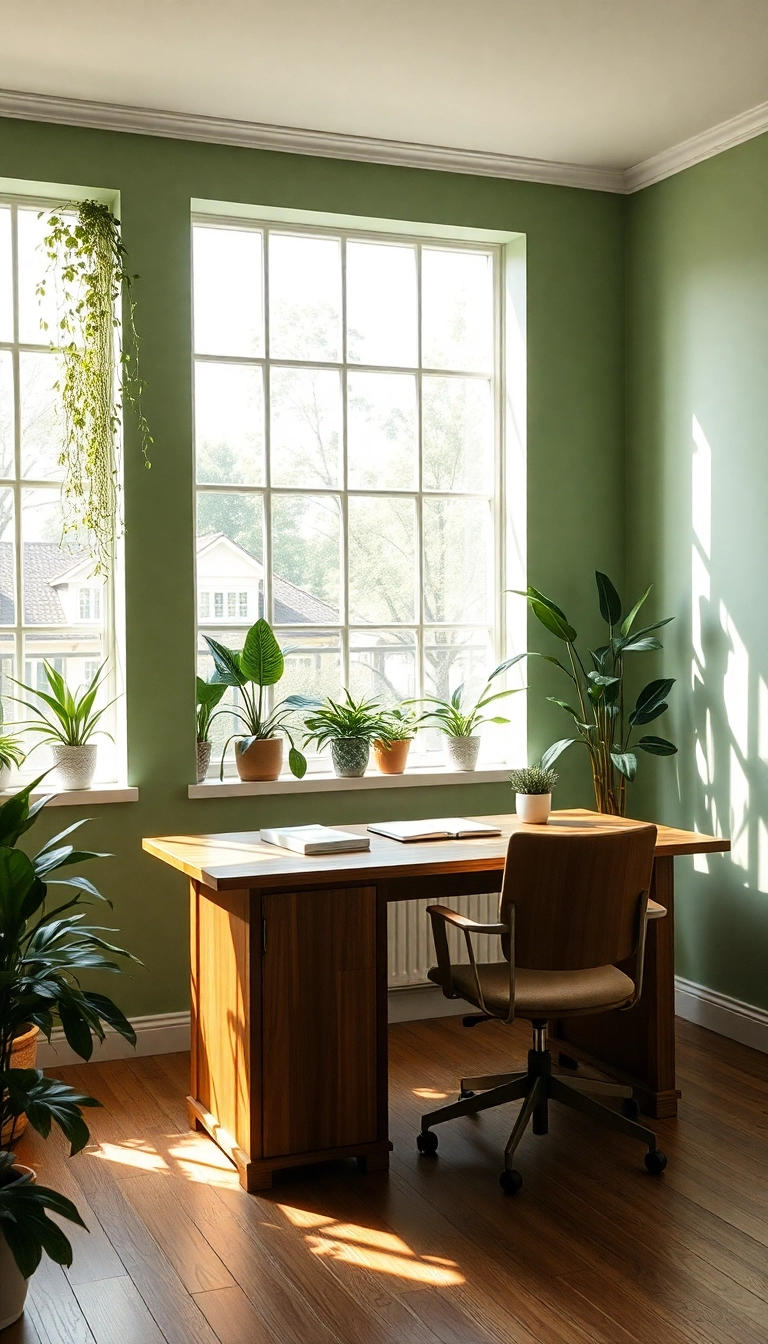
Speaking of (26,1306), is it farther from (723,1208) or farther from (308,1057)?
(723,1208)

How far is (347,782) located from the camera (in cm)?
449

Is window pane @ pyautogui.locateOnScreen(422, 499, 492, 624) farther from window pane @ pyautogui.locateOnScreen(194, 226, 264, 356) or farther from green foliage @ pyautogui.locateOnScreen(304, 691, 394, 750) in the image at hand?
window pane @ pyautogui.locateOnScreen(194, 226, 264, 356)

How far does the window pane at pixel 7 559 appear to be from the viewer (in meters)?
4.24

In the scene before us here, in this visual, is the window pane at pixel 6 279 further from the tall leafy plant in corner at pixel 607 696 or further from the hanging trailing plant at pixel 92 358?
the tall leafy plant in corner at pixel 607 696

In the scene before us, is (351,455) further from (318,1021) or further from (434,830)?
(318,1021)

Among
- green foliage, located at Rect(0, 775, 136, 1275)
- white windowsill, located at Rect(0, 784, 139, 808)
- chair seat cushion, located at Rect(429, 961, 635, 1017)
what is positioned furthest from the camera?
white windowsill, located at Rect(0, 784, 139, 808)

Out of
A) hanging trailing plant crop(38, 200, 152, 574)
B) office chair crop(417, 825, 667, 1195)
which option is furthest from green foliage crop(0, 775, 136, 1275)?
hanging trailing plant crop(38, 200, 152, 574)

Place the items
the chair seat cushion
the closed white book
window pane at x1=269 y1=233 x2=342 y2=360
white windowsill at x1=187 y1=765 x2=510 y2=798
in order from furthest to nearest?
window pane at x1=269 y1=233 x2=342 y2=360, white windowsill at x1=187 y1=765 x2=510 y2=798, the closed white book, the chair seat cushion

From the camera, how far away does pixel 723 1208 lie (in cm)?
302

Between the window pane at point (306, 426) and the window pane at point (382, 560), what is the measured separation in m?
0.18

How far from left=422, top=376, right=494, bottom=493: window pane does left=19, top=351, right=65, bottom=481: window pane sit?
1381 mm

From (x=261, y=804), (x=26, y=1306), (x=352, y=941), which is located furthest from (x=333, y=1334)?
(x=261, y=804)

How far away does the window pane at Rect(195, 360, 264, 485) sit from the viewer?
4504mm

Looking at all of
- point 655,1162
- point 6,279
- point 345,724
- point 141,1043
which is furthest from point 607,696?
point 6,279
